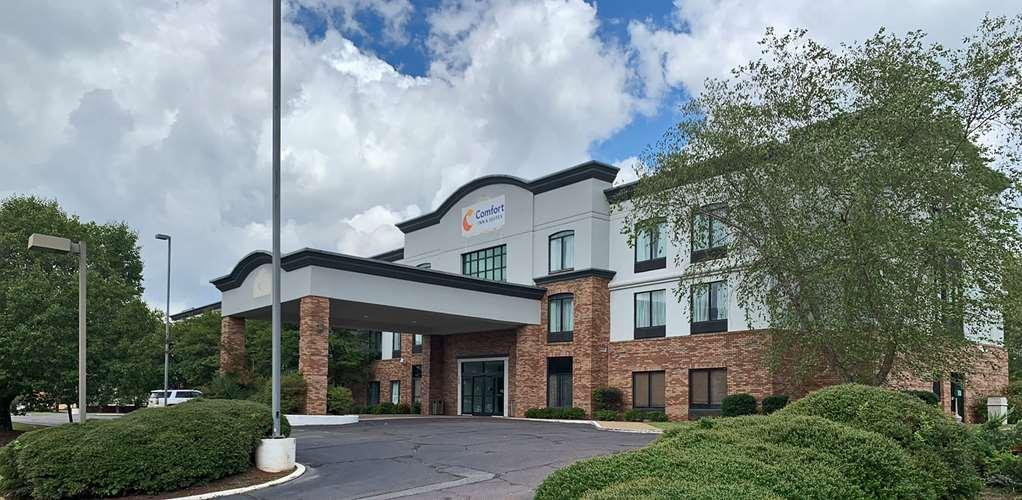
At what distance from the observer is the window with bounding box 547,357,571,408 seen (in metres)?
35.0

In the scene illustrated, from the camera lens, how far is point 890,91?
2006cm

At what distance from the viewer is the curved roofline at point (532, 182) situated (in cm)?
3450

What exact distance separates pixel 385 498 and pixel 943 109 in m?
15.5

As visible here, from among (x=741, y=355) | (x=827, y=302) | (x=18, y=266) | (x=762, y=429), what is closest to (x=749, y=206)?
(x=827, y=302)

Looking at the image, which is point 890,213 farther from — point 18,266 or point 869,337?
point 18,266

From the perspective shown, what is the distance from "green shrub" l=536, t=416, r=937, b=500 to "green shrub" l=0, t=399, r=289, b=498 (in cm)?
772

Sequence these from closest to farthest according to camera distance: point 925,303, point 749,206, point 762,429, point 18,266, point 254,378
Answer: point 762,429 < point 925,303 < point 749,206 < point 18,266 < point 254,378

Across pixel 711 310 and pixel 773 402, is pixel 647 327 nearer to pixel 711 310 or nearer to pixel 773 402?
pixel 711 310

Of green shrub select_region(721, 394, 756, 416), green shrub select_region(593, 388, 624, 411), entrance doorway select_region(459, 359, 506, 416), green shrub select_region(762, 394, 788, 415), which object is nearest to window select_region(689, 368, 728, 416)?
green shrub select_region(721, 394, 756, 416)

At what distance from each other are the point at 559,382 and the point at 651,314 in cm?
501

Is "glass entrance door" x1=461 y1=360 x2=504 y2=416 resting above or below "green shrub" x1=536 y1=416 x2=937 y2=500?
below

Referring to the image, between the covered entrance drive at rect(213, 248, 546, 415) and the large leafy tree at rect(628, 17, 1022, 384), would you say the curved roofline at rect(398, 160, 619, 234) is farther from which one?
the large leafy tree at rect(628, 17, 1022, 384)

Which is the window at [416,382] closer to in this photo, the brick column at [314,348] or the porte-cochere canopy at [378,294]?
the porte-cochere canopy at [378,294]

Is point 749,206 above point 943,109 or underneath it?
underneath
